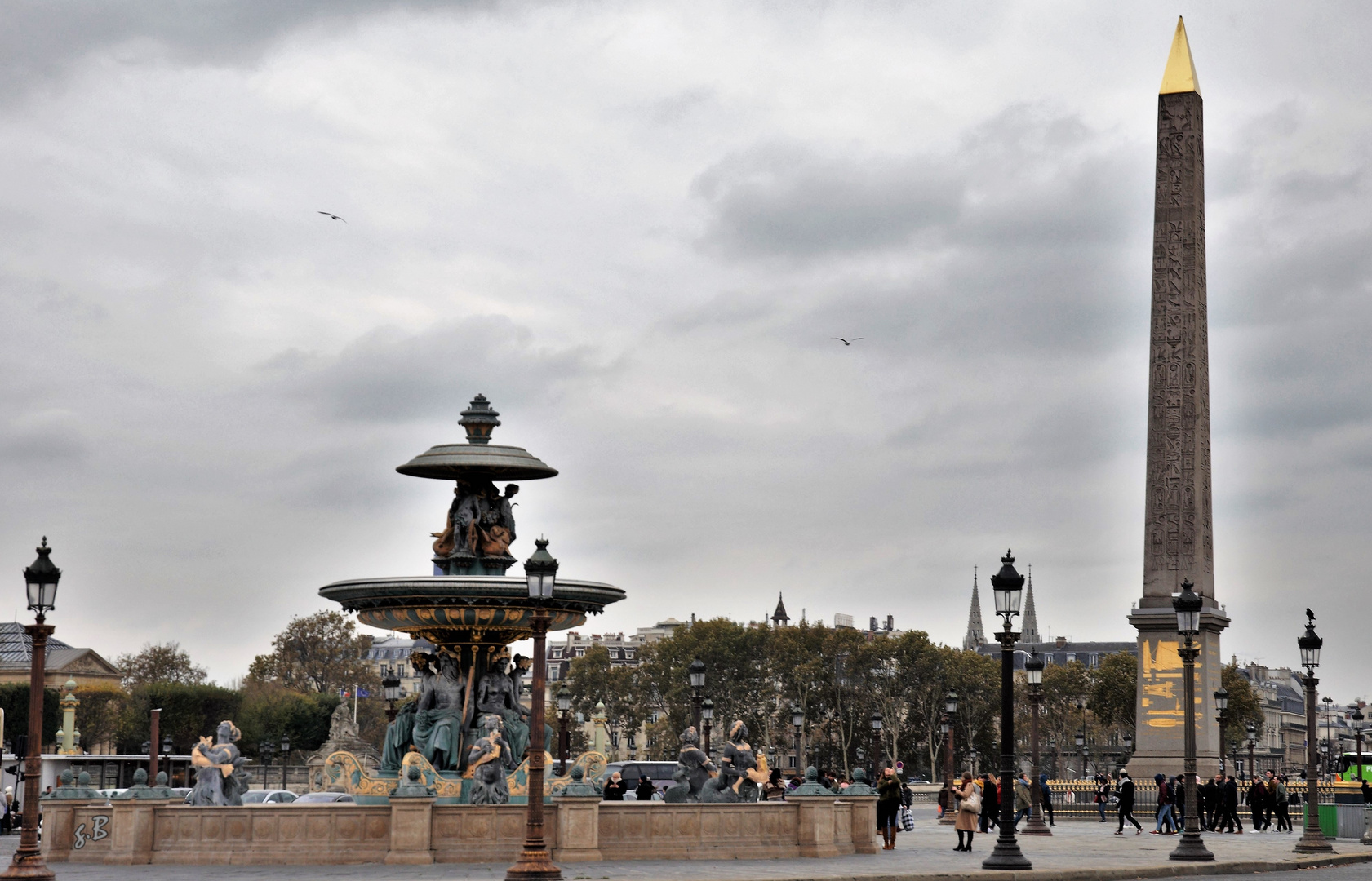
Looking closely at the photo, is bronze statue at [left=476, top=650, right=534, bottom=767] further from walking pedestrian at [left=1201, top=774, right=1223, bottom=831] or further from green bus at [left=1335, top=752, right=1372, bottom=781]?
green bus at [left=1335, top=752, right=1372, bottom=781]

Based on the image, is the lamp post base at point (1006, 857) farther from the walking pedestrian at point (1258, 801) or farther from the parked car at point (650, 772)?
the parked car at point (650, 772)

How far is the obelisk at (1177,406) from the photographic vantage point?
4103 cm

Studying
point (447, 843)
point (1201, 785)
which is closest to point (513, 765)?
point (447, 843)

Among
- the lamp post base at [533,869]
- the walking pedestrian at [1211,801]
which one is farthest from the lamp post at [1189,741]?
the walking pedestrian at [1211,801]

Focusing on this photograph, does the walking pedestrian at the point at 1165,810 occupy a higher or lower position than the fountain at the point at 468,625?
lower

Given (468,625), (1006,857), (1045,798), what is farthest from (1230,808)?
(468,625)

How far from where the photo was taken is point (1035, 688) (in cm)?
3788

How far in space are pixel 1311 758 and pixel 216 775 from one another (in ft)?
56.6

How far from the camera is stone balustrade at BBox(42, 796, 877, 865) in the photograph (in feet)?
69.4

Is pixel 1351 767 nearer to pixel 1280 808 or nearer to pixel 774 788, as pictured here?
pixel 1280 808

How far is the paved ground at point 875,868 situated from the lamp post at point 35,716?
1.38 metres

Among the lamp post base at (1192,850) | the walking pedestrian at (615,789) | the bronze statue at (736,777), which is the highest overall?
the bronze statue at (736,777)

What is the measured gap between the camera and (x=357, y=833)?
2133cm

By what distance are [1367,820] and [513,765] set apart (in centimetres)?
1753
